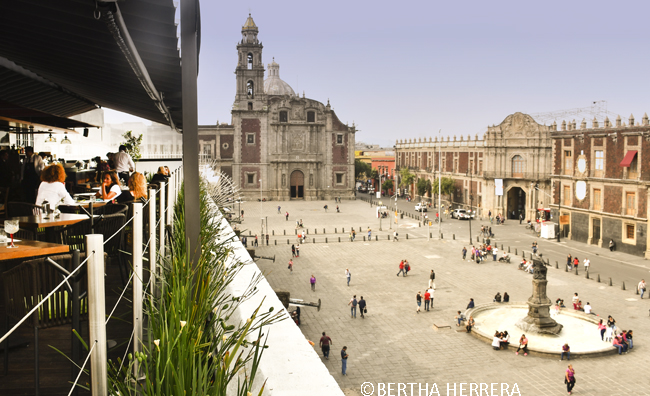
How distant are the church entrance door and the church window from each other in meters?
1.78

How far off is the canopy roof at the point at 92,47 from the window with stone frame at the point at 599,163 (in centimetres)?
3535

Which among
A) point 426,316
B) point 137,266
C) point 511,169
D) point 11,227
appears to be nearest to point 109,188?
point 11,227

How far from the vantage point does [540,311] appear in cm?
1833

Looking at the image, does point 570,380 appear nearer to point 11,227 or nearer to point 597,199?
point 11,227

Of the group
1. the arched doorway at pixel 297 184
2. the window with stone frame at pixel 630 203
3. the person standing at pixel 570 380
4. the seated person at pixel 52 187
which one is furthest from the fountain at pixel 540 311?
the arched doorway at pixel 297 184

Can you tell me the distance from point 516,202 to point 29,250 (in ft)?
173

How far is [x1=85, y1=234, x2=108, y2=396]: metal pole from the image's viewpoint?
1989mm

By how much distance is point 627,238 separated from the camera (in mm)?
34250

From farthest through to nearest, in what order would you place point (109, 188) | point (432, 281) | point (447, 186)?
point (447, 186)
point (432, 281)
point (109, 188)

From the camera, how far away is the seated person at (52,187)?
5984 mm

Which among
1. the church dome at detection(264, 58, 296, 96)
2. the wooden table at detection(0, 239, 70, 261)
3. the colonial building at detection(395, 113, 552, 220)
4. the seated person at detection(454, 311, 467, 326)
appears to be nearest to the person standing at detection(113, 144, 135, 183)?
the wooden table at detection(0, 239, 70, 261)

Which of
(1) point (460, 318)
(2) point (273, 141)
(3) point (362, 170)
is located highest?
(2) point (273, 141)

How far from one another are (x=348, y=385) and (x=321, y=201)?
46431 millimetres

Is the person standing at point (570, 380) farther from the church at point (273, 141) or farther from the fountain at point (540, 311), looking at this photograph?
the church at point (273, 141)
